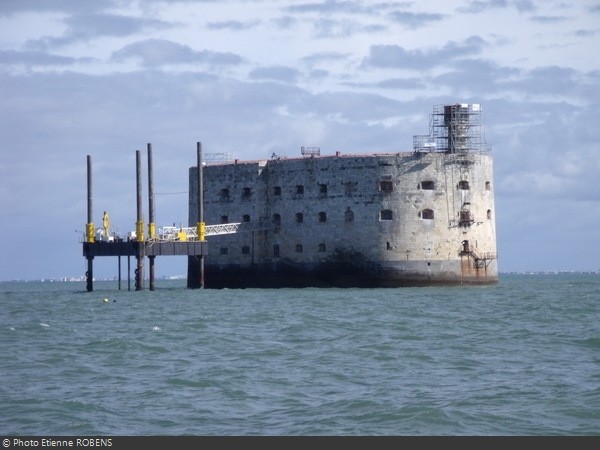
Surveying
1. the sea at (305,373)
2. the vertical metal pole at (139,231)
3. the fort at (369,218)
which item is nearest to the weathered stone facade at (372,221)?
the fort at (369,218)

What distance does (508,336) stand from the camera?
3042 centimetres

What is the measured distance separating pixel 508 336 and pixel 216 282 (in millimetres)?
33054

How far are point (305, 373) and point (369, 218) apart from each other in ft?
113

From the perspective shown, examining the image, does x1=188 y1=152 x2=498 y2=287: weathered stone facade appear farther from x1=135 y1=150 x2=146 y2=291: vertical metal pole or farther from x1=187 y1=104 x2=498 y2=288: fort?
x1=135 y1=150 x2=146 y2=291: vertical metal pole

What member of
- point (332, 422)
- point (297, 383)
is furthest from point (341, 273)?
point (332, 422)

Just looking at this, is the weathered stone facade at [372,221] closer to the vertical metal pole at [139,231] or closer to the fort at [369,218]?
the fort at [369,218]

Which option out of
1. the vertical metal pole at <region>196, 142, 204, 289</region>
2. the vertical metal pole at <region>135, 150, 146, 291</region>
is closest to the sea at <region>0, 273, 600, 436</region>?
the vertical metal pole at <region>135, 150, 146, 291</region>

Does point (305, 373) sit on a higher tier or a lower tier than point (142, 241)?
lower

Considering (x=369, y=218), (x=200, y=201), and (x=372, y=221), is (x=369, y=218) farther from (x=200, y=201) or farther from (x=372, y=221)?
(x=200, y=201)

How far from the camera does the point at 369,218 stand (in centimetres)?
5738

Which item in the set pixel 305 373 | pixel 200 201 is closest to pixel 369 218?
pixel 200 201

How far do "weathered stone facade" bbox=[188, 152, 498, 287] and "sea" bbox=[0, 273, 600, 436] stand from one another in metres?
16.7

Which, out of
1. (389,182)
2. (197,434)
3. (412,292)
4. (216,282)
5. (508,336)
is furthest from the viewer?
(216,282)
